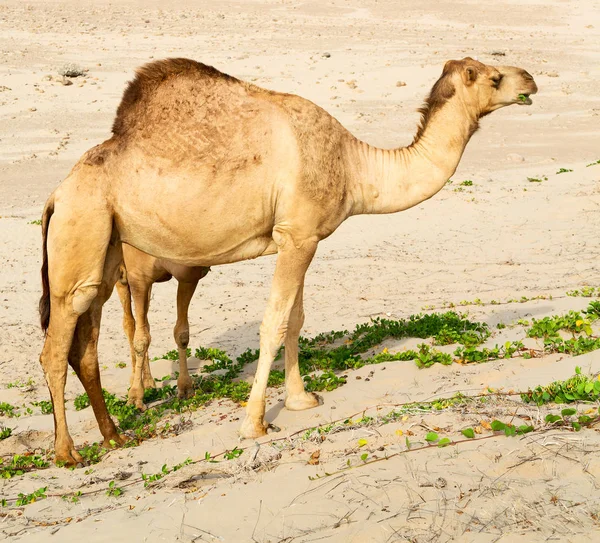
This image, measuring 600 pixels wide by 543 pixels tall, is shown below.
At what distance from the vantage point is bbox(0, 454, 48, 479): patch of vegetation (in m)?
6.75

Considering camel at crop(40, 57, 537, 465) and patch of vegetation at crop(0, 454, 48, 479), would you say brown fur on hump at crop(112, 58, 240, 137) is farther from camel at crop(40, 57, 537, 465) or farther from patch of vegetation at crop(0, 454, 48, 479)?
patch of vegetation at crop(0, 454, 48, 479)

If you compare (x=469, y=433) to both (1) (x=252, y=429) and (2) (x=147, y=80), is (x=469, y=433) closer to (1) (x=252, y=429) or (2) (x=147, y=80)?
(1) (x=252, y=429)

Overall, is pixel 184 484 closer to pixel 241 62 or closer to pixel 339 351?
pixel 339 351

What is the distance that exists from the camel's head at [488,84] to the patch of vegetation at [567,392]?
2.53 metres

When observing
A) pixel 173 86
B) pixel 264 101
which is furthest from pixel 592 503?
pixel 173 86

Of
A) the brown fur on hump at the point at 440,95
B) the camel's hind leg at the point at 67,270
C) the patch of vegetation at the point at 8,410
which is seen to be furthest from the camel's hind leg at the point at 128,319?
the brown fur on hump at the point at 440,95

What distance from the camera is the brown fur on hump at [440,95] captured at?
7.49 meters

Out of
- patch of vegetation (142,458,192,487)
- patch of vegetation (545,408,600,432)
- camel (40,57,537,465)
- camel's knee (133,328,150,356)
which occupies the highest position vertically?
camel (40,57,537,465)

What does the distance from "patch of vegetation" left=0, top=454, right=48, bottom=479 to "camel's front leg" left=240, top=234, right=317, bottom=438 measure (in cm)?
162

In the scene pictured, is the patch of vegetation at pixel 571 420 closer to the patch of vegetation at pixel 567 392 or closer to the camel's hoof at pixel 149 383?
the patch of vegetation at pixel 567 392

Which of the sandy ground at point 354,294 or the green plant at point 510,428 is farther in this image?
the green plant at point 510,428

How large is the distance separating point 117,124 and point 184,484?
2956 millimetres

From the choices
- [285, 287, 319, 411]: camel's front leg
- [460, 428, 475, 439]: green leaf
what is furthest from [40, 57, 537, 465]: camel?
[460, 428, 475, 439]: green leaf

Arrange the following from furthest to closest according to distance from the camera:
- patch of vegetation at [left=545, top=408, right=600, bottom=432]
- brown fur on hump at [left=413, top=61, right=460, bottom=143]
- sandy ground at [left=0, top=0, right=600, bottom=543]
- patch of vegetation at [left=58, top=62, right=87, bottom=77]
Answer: patch of vegetation at [left=58, top=62, right=87, bottom=77] → brown fur on hump at [left=413, top=61, right=460, bottom=143] → patch of vegetation at [left=545, top=408, right=600, bottom=432] → sandy ground at [left=0, top=0, right=600, bottom=543]
